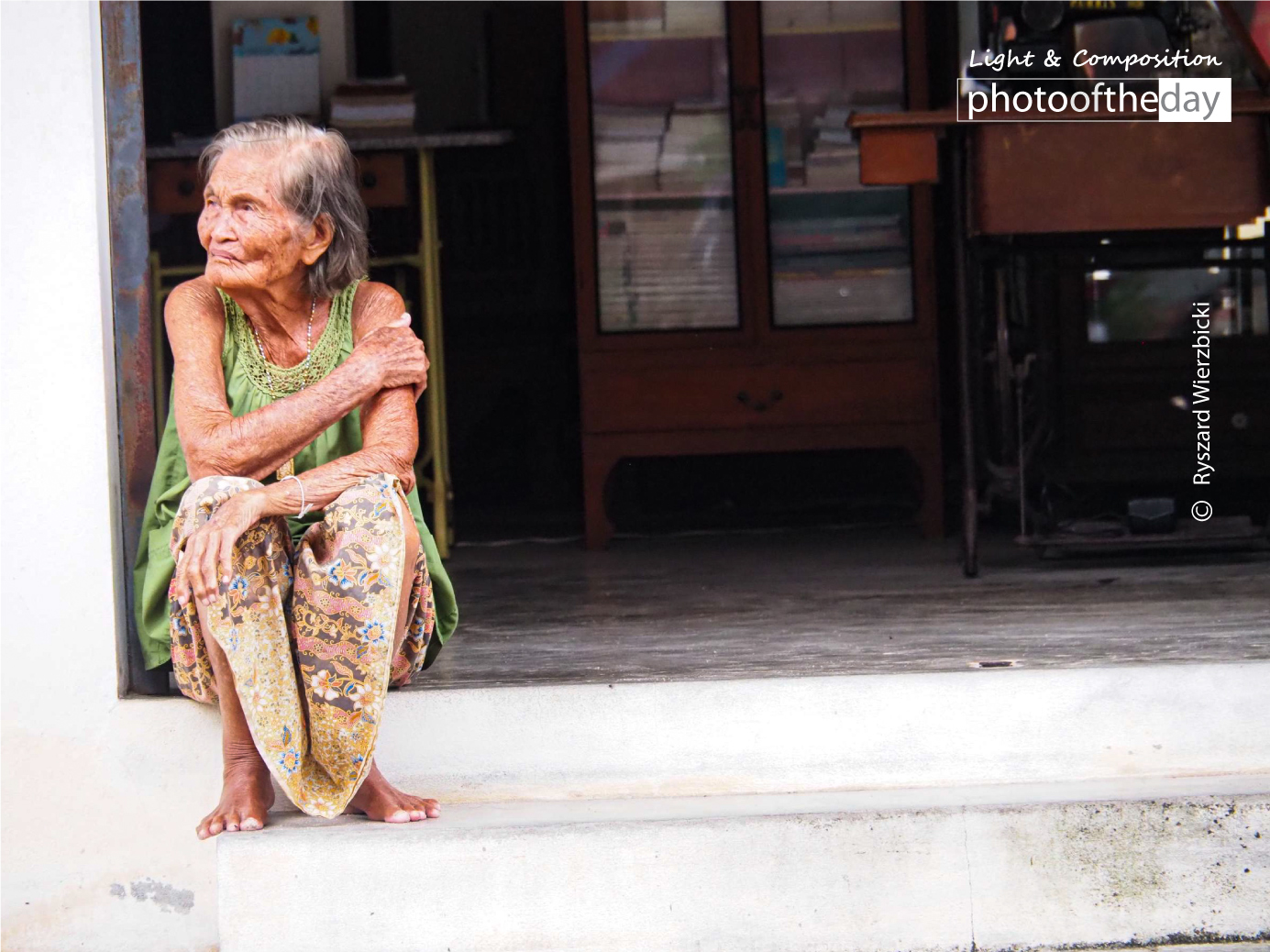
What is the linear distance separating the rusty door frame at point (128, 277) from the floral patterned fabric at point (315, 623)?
0.35 meters

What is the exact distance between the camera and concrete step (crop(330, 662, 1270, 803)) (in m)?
2.11

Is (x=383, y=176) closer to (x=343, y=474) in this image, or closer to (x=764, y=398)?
(x=764, y=398)

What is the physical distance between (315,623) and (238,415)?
15.0 inches

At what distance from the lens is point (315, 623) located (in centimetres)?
183

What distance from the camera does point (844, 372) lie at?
4094mm

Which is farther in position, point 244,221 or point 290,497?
point 244,221

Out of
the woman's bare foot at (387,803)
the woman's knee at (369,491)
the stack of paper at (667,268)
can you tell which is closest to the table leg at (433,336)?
the stack of paper at (667,268)

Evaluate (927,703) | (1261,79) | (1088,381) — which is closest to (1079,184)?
(1261,79)

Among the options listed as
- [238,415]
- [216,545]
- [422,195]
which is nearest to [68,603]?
[238,415]

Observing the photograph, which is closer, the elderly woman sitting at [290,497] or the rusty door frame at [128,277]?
the elderly woman sitting at [290,497]

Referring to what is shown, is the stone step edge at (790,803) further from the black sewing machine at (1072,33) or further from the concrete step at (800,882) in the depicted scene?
the black sewing machine at (1072,33)

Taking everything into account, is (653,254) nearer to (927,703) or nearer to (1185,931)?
(927,703)

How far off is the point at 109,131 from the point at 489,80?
6.36 m

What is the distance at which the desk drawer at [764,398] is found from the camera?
13.4 feet
